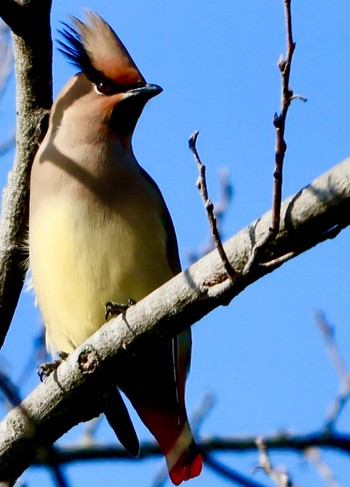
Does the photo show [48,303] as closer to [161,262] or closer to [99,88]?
[161,262]

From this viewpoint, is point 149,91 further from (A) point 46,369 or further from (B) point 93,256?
(A) point 46,369

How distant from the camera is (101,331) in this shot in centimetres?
337

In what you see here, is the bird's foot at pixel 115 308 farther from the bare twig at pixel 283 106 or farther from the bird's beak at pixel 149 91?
the bare twig at pixel 283 106

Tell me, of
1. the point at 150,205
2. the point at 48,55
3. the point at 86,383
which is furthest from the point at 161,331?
the point at 48,55

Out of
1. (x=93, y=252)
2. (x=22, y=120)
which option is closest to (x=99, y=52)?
(x=22, y=120)

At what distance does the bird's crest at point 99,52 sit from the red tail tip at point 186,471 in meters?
1.73

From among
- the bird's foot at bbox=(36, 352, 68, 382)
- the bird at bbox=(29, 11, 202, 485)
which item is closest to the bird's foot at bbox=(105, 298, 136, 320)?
the bird at bbox=(29, 11, 202, 485)

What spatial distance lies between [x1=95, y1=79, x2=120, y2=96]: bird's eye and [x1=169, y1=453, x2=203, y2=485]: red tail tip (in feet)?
5.53

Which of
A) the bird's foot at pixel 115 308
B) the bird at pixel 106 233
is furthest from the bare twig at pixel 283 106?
the bird at pixel 106 233

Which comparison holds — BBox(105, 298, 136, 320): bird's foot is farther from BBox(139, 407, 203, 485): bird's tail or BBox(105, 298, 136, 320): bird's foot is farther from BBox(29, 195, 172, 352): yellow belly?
BBox(139, 407, 203, 485): bird's tail

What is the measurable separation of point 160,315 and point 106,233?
1072mm

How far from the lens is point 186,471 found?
4383 mm

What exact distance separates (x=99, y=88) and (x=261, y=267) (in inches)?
84.3

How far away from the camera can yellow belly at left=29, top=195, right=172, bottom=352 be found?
407cm
